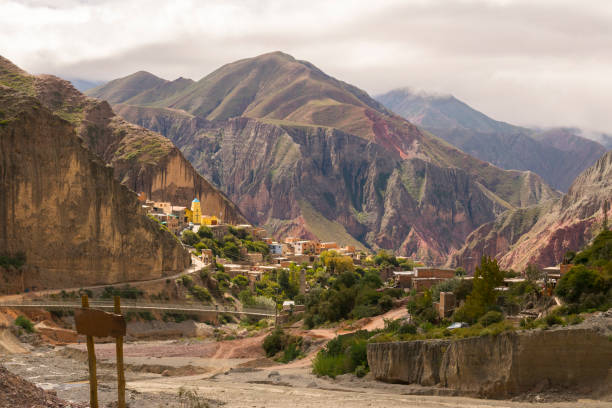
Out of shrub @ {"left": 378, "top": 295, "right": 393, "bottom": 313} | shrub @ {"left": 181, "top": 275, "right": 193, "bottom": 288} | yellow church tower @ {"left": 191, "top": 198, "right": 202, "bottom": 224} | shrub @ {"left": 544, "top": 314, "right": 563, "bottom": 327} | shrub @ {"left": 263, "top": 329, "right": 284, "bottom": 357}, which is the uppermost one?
yellow church tower @ {"left": 191, "top": 198, "right": 202, "bottom": 224}

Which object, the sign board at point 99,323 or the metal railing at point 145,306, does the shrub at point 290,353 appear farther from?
the sign board at point 99,323

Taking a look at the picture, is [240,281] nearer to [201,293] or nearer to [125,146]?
[201,293]

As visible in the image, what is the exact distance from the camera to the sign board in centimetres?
1925

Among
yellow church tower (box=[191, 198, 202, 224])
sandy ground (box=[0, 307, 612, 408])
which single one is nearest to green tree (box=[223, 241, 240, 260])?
yellow church tower (box=[191, 198, 202, 224])

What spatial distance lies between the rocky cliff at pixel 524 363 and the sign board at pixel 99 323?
1492cm

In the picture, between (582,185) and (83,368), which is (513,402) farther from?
(582,185)

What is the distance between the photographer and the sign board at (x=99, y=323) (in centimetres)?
1925

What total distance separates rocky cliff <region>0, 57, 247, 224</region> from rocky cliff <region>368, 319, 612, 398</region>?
108987 millimetres

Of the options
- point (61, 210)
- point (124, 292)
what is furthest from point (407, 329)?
point (61, 210)

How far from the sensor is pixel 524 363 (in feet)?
91.7

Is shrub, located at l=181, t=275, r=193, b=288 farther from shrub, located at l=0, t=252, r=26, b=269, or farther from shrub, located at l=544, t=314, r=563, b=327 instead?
shrub, located at l=544, t=314, r=563, b=327

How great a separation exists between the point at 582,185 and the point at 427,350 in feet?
527

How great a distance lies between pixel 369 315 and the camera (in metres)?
52.0

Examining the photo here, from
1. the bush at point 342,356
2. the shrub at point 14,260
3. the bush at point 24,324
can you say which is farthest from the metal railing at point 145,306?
the bush at point 342,356
